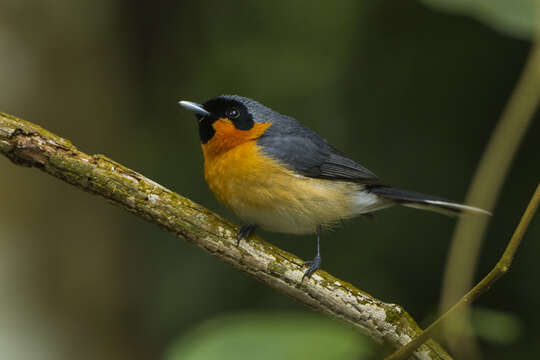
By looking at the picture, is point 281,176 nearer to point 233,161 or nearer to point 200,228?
point 233,161

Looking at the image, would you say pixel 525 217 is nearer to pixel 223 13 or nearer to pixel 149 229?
pixel 149 229

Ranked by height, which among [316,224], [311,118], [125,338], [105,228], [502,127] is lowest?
[125,338]

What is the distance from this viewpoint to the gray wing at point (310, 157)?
3906mm

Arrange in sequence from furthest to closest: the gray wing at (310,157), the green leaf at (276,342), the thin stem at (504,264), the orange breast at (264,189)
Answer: the gray wing at (310,157), the orange breast at (264,189), the thin stem at (504,264), the green leaf at (276,342)

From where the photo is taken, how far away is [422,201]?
3.85 m

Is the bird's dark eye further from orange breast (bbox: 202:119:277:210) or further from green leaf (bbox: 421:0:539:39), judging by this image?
green leaf (bbox: 421:0:539:39)

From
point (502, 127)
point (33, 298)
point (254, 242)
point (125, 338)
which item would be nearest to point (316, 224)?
point (254, 242)

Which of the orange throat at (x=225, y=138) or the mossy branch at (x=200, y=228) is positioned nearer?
the mossy branch at (x=200, y=228)

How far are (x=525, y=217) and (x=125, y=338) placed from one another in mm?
4495

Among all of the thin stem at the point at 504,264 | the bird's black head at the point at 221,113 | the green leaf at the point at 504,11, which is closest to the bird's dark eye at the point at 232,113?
the bird's black head at the point at 221,113

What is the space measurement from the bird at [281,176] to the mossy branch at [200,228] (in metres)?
0.52

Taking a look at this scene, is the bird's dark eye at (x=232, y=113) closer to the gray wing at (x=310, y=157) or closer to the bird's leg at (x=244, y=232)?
the gray wing at (x=310, y=157)

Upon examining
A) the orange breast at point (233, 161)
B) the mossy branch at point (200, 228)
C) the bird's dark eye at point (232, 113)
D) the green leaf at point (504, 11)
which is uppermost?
the green leaf at point (504, 11)

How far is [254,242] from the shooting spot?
10.1ft
